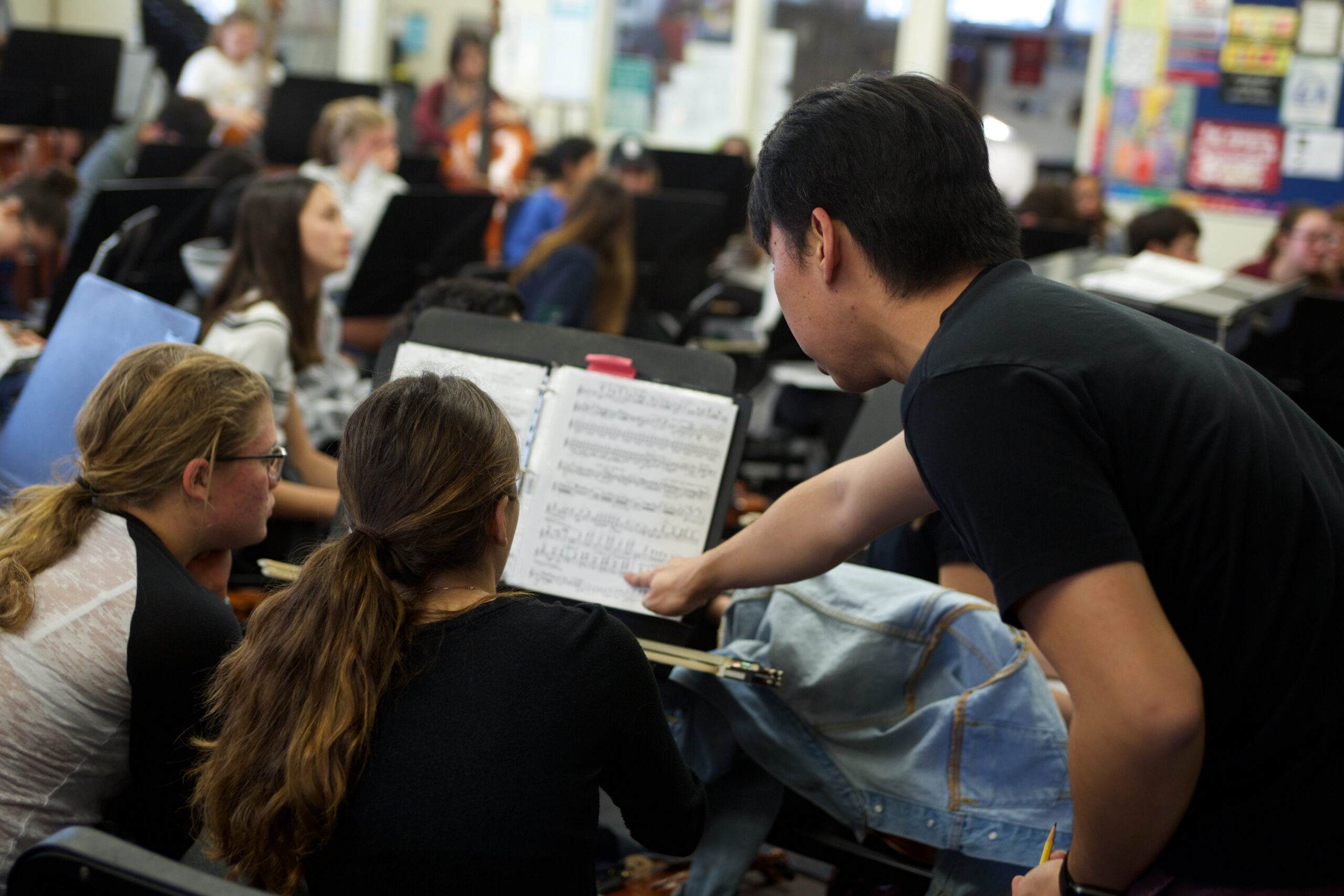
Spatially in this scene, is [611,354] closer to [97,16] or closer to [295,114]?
[295,114]

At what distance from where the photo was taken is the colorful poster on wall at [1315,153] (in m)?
6.52

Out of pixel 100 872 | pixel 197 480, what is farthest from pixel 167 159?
pixel 100 872

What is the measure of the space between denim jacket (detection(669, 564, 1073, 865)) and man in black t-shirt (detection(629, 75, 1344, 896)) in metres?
0.44

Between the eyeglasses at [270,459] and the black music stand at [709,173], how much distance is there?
4.57 meters

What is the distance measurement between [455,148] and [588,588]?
5547 millimetres

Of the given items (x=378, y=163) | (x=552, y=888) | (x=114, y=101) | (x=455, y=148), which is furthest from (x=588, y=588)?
(x=455, y=148)

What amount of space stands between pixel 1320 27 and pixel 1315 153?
2.18 ft

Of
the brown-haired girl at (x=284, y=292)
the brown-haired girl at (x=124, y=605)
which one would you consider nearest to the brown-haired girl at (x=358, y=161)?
the brown-haired girl at (x=284, y=292)

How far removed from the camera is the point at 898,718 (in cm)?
154

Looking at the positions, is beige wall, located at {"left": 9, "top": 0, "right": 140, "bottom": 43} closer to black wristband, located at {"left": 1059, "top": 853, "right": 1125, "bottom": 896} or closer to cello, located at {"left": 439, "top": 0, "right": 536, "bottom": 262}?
cello, located at {"left": 439, "top": 0, "right": 536, "bottom": 262}

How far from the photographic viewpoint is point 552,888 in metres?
1.10

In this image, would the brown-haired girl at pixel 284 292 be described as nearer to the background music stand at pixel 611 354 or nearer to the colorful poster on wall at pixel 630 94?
the background music stand at pixel 611 354

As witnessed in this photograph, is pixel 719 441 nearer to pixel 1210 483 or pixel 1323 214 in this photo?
pixel 1210 483

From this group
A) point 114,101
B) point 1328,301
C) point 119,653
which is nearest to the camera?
point 119,653
